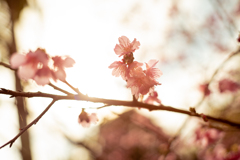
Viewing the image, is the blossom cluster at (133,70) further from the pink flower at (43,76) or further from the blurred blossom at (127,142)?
the blurred blossom at (127,142)

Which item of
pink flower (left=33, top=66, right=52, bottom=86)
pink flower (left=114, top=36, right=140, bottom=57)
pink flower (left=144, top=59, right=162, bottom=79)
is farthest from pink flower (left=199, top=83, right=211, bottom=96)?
pink flower (left=33, top=66, right=52, bottom=86)

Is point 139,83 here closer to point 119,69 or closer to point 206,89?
point 119,69

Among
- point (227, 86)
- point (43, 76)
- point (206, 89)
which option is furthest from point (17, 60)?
point (227, 86)

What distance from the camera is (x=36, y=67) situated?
106 centimetres

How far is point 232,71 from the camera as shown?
4250 mm

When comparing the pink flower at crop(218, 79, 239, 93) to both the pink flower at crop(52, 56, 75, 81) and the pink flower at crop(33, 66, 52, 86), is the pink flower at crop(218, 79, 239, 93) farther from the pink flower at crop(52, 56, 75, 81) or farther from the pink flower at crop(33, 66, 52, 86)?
the pink flower at crop(33, 66, 52, 86)

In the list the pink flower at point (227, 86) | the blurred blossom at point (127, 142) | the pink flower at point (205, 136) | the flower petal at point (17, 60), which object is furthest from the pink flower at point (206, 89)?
the blurred blossom at point (127, 142)

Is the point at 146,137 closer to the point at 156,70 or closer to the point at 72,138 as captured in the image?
the point at 72,138

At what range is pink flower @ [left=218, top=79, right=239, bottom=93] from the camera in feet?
12.0

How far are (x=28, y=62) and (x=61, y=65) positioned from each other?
20cm

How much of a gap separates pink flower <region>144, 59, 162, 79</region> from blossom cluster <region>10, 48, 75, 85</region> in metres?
0.67

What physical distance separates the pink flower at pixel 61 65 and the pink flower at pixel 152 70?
61cm

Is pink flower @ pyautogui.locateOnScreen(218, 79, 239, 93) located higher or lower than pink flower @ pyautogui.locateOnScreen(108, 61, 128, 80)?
higher

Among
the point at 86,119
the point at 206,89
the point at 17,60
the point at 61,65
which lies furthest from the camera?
the point at 206,89
